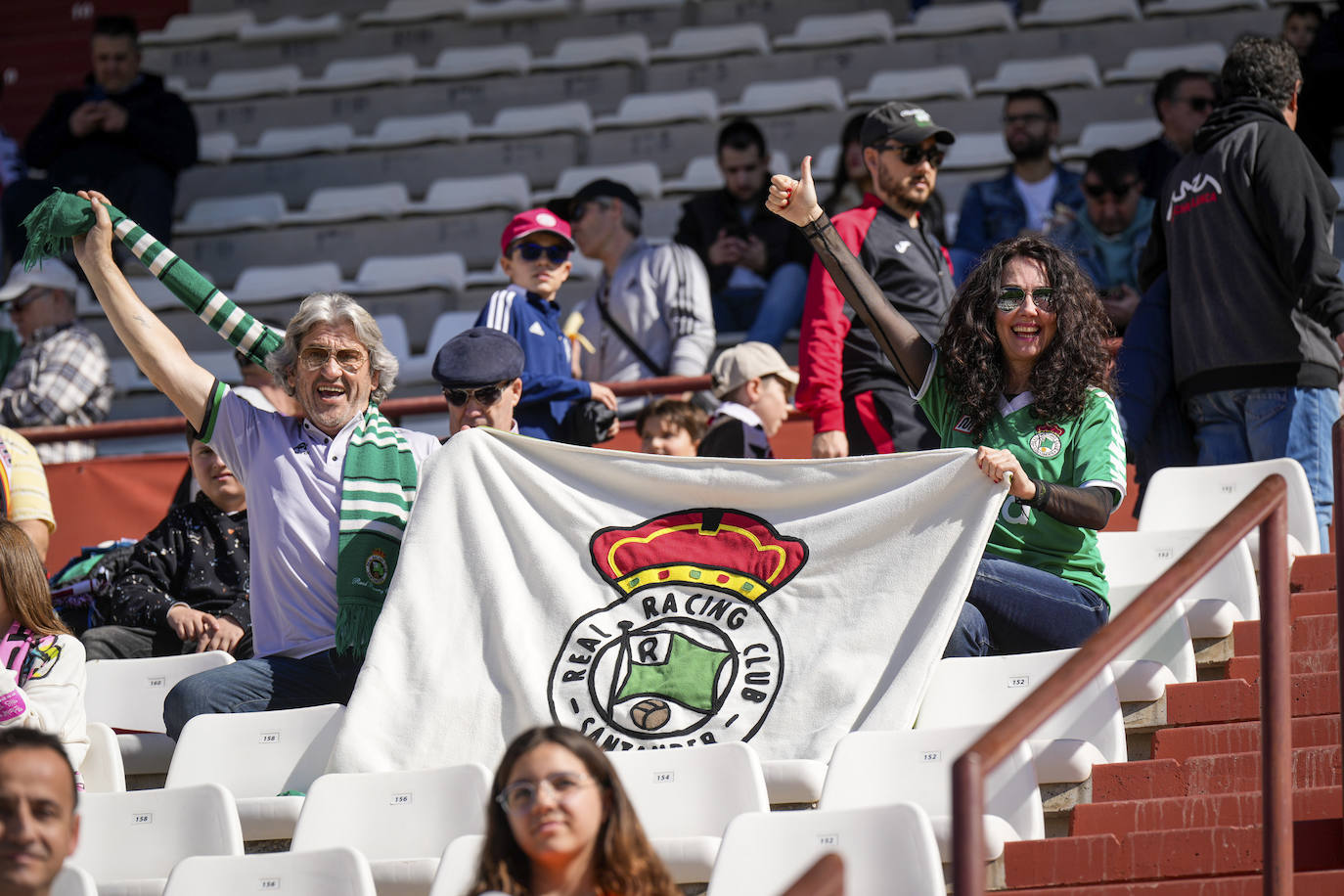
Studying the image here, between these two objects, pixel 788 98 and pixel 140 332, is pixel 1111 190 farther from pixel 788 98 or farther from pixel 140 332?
pixel 140 332

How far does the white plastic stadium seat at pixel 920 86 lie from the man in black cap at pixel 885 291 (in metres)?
4.77

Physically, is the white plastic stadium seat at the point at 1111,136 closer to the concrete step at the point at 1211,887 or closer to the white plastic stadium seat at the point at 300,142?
the white plastic stadium seat at the point at 300,142

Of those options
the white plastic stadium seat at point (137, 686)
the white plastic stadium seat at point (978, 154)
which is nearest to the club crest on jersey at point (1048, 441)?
the white plastic stadium seat at point (137, 686)

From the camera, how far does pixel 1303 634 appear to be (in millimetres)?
4398

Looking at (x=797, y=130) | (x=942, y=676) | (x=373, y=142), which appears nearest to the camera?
(x=942, y=676)

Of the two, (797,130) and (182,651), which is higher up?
(797,130)

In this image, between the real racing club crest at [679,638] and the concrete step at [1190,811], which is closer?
the concrete step at [1190,811]

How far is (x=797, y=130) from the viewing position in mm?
10203

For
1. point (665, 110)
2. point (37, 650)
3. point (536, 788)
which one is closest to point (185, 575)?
point (37, 650)

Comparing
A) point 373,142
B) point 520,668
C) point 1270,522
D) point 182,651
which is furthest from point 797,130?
point 1270,522

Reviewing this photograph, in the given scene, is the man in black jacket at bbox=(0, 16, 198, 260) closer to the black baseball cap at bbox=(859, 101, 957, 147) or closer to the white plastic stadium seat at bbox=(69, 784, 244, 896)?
the black baseball cap at bbox=(859, 101, 957, 147)

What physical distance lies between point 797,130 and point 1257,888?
289 inches

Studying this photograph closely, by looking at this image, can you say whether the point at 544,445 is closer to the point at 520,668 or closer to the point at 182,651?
the point at 520,668

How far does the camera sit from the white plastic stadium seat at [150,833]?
3.90m
